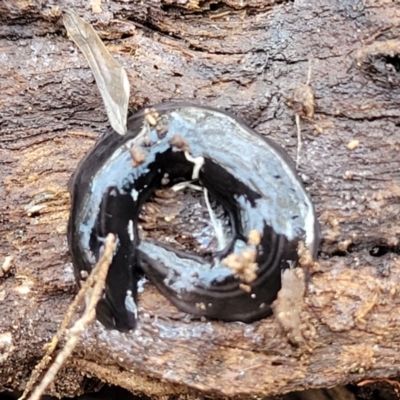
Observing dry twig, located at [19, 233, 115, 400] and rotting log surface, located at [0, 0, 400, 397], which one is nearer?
dry twig, located at [19, 233, 115, 400]

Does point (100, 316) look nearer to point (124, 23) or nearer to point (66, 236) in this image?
point (66, 236)

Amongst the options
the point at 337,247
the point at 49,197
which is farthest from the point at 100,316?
the point at 337,247

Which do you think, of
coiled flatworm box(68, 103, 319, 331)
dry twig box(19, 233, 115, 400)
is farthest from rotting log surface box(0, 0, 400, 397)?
dry twig box(19, 233, 115, 400)

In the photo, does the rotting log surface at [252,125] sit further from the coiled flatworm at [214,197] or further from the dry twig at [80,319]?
the dry twig at [80,319]

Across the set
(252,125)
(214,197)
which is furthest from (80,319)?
(252,125)

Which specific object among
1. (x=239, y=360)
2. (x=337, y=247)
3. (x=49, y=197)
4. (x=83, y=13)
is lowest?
(x=239, y=360)

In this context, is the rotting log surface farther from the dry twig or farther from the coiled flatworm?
the dry twig
